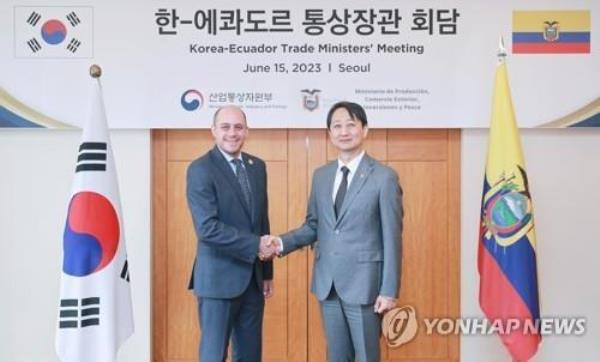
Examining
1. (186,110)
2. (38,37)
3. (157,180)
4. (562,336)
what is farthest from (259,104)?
(562,336)

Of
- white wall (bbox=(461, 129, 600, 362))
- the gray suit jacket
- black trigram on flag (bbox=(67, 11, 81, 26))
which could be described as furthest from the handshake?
black trigram on flag (bbox=(67, 11, 81, 26))

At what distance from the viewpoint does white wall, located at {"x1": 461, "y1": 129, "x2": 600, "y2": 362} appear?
3992mm

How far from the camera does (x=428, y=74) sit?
3.87 meters

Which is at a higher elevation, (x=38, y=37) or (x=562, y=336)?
(x=38, y=37)

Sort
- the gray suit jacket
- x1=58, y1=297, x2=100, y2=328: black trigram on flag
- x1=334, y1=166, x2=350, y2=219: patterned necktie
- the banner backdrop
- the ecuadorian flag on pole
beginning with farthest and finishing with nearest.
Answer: the banner backdrop → the ecuadorian flag on pole → x1=58, y1=297, x2=100, y2=328: black trigram on flag → x1=334, y1=166, x2=350, y2=219: patterned necktie → the gray suit jacket

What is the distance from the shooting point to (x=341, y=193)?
285cm

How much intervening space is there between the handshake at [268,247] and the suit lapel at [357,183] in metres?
0.37

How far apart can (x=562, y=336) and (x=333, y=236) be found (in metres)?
2.05

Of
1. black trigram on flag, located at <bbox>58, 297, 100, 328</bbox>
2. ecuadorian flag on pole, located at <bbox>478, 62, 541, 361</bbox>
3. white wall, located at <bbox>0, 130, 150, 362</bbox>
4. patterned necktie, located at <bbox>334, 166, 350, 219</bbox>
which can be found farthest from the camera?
white wall, located at <bbox>0, 130, 150, 362</bbox>

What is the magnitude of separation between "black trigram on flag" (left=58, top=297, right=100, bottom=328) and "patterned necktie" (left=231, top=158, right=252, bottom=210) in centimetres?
84

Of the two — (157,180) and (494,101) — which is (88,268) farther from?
(494,101)

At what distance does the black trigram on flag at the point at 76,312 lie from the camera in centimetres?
295

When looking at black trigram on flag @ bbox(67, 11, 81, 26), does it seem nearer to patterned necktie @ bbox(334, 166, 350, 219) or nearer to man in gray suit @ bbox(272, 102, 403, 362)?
man in gray suit @ bbox(272, 102, 403, 362)

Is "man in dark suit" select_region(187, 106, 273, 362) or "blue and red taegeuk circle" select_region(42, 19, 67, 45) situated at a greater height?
"blue and red taegeuk circle" select_region(42, 19, 67, 45)
